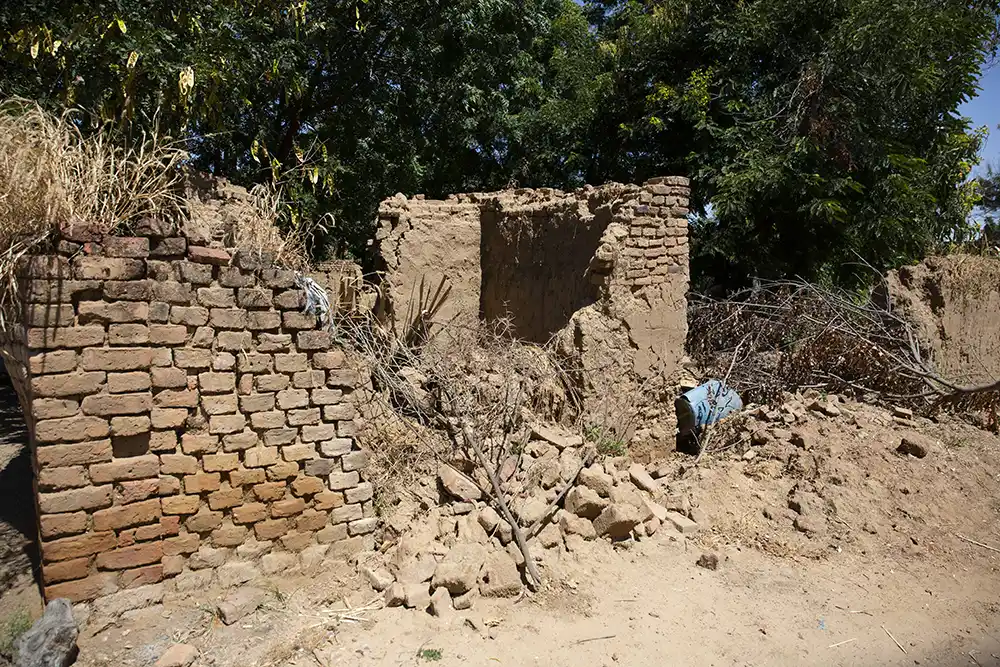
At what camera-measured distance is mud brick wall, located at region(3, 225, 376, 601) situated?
3410mm

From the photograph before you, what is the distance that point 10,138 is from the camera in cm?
358

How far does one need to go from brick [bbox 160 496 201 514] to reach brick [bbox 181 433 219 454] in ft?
0.83

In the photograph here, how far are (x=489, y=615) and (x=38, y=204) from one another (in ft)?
10.3

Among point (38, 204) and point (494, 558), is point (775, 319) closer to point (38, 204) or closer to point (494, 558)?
point (494, 558)

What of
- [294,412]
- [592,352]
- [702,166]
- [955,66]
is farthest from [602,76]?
[294,412]

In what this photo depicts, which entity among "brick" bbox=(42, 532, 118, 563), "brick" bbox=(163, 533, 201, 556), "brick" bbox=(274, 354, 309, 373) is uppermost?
"brick" bbox=(274, 354, 309, 373)

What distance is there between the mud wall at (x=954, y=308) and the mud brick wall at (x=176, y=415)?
22.4 ft

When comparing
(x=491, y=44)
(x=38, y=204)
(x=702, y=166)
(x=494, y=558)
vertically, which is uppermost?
(x=491, y=44)

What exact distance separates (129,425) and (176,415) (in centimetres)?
22

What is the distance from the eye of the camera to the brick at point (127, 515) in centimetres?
351

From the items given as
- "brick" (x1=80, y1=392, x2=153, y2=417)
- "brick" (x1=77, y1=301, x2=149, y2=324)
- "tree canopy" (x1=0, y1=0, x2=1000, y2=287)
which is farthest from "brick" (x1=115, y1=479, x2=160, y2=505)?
"tree canopy" (x1=0, y1=0, x2=1000, y2=287)

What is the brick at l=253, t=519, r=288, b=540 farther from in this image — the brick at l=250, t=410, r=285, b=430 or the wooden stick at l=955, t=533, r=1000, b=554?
the wooden stick at l=955, t=533, r=1000, b=554

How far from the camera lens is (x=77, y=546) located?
3471 millimetres

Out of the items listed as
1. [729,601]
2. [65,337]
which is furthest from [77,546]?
[729,601]
